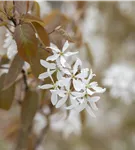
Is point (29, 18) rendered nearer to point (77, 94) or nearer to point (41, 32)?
point (41, 32)

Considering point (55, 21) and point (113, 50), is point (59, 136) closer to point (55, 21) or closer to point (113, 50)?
point (113, 50)

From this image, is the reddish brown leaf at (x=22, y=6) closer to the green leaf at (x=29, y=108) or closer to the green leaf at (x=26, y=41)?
the green leaf at (x=26, y=41)

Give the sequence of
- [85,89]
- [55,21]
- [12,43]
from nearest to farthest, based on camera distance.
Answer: [85,89] < [12,43] < [55,21]

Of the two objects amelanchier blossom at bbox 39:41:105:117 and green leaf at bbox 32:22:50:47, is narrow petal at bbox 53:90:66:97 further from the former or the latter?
green leaf at bbox 32:22:50:47

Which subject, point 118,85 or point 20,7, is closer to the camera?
point 20,7

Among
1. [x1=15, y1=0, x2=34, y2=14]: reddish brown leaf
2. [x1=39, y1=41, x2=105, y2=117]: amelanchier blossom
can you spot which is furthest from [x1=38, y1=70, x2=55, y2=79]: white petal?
[x1=15, y1=0, x2=34, y2=14]: reddish brown leaf

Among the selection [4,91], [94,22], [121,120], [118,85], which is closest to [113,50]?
[94,22]

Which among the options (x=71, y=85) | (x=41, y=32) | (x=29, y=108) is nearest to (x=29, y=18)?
(x=41, y=32)
